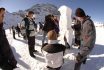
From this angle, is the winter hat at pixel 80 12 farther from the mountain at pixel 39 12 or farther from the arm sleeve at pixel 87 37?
the mountain at pixel 39 12

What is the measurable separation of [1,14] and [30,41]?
2.43 metres

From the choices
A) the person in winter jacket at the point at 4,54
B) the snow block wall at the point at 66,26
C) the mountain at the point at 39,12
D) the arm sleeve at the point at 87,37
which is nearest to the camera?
the person in winter jacket at the point at 4,54

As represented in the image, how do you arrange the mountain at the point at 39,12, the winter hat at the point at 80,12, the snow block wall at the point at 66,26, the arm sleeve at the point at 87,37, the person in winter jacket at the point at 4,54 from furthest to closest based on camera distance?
the mountain at the point at 39,12, the snow block wall at the point at 66,26, the winter hat at the point at 80,12, the arm sleeve at the point at 87,37, the person in winter jacket at the point at 4,54

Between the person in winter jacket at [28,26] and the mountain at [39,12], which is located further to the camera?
the mountain at [39,12]

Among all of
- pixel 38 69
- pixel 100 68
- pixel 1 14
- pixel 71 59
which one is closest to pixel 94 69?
pixel 100 68

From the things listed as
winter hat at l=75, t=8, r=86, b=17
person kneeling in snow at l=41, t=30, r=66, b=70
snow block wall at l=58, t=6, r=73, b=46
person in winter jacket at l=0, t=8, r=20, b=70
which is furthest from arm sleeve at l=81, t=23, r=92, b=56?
snow block wall at l=58, t=6, r=73, b=46

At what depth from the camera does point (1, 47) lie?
71.6 inches

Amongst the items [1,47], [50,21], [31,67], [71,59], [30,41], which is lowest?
[31,67]

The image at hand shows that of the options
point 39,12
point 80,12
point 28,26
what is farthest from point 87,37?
point 39,12

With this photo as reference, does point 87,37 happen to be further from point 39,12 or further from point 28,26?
point 39,12

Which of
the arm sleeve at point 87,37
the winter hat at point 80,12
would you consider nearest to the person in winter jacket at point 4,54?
the arm sleeve at point 87,37

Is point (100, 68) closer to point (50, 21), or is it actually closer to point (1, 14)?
point (50, 21)

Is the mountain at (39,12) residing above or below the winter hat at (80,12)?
above

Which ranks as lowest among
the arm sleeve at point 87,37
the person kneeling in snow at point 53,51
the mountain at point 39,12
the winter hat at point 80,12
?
the person kneeling in snow at point 53,51
